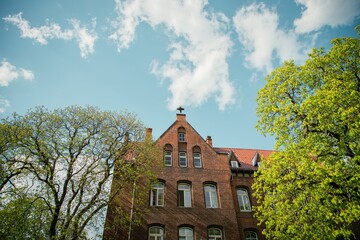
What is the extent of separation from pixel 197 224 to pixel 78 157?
395 inches

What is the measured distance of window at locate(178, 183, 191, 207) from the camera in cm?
1878

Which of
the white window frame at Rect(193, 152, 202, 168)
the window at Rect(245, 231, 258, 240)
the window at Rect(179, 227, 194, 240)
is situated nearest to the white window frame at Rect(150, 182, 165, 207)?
the window at Rect(179, 227, 194, 240)

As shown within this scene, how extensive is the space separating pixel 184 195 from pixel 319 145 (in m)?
11.1

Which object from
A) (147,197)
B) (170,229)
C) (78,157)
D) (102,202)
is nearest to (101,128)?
(78,157)

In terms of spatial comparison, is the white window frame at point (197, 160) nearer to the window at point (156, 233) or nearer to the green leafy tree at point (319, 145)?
the window at point (156, 233)

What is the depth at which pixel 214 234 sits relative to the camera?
17594 millimetres

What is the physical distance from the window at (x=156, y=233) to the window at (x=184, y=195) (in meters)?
2.43

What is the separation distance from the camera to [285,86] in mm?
14773

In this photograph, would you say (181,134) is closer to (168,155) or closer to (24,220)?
(168,155)

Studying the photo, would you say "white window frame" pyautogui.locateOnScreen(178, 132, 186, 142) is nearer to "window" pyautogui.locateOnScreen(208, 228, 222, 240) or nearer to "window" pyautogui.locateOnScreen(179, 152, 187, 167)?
"window" pyautogui.locateOnScreen(179, 152, 187, 167)

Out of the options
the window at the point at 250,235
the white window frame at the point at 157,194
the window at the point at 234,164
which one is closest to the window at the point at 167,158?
the white window frame at the point at 157,194

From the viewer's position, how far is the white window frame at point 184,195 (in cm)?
1878

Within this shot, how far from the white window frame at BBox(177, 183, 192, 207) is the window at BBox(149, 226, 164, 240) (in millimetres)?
2431

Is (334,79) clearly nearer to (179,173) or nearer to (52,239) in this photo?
(179,173)
